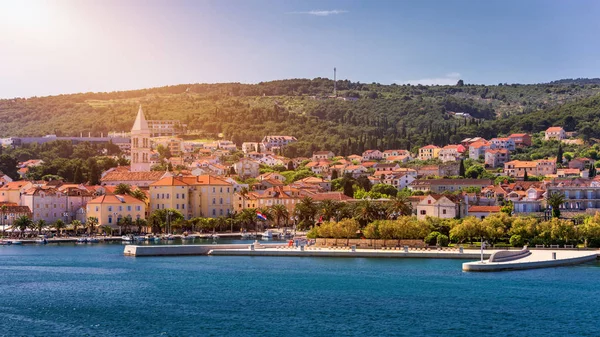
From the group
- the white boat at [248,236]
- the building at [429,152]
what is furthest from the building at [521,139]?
the white boat at [248,236]

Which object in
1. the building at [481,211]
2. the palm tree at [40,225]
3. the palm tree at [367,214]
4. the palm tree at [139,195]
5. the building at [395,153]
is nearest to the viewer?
the palm tree at [367,214]

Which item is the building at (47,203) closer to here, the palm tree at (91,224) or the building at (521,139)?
the palm tree at (91,224)

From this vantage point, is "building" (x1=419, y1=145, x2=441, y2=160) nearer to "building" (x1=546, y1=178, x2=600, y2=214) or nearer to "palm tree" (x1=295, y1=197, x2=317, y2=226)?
"palm tree" (x1=295, y1=197, x2=317, y2=226)

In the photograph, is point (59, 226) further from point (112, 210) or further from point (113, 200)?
point (113, 200)

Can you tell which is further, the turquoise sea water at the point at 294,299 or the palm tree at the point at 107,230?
the palm tree at the point at 107,230

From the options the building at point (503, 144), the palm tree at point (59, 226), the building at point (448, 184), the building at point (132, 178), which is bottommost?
the palm tree at point (59, 226)

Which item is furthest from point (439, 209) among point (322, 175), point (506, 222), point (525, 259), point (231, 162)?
point (231, 162)

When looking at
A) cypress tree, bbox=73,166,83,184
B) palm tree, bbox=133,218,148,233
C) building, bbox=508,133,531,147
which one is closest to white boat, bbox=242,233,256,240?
palm tree, bbox=133,218,148,233

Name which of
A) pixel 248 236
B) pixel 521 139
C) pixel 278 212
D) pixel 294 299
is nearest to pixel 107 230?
pixel 248 236
